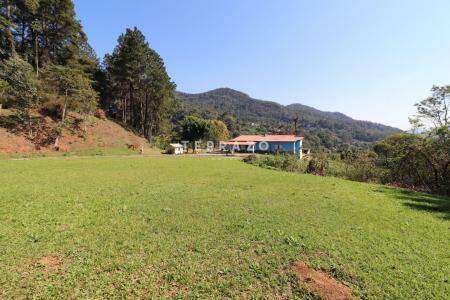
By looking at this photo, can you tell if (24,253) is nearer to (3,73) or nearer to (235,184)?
(235,184)

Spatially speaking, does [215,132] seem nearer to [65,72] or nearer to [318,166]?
[65,72]

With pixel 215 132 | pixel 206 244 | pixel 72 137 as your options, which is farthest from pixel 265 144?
pixel 206 244

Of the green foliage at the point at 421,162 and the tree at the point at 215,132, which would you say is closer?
the green foliage at the point at 421,162

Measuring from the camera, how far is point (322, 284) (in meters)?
5.12

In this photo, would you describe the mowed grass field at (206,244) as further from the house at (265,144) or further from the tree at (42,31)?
the house at (265,144)

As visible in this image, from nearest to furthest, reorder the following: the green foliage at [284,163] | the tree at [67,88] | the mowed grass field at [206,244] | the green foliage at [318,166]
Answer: the mowed grass field at [206,244] < the green foliage at [318,166] < the green foliage at [284,163] < the tree at [67,88]

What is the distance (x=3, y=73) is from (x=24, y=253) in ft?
102

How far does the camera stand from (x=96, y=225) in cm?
731

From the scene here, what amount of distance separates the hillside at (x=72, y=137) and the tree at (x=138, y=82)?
7.65m

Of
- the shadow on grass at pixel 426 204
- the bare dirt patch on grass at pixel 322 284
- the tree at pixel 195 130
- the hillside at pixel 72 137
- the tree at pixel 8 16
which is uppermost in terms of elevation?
the tree at pixel 8 16

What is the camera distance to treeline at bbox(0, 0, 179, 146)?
30.3 meters

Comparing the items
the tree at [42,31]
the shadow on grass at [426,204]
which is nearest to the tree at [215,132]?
the tree at [42,31]

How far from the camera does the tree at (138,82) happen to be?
4328 centimetres

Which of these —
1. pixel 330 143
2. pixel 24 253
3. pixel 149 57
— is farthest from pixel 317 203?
pixel 330 143
